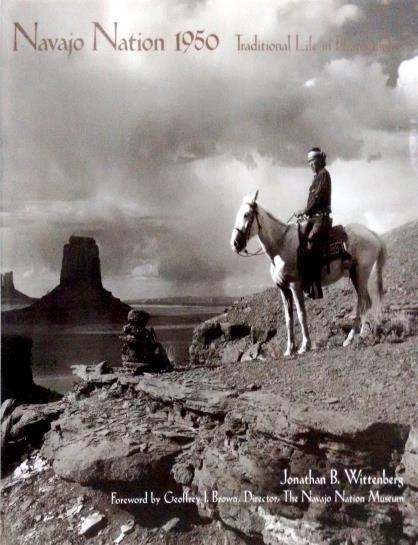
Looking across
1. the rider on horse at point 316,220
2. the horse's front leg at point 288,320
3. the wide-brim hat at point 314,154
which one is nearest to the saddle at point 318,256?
the rider on horse at point 316,220

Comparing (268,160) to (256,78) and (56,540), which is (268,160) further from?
(56,540)

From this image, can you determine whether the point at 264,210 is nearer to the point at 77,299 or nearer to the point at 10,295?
the point at 77,299

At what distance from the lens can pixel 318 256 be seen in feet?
10.7

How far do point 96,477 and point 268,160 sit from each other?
2167 mm

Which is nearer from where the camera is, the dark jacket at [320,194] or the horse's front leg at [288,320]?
the dark jacket at [320,194]

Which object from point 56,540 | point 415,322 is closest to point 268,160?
point 415,322

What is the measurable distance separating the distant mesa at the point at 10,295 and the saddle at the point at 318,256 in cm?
173

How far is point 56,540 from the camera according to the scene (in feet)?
10.2

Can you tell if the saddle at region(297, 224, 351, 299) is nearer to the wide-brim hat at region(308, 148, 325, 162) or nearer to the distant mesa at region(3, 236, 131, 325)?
the wide-brim hat at region(308, 148, 325, 162)

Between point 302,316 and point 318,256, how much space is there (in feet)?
1.28

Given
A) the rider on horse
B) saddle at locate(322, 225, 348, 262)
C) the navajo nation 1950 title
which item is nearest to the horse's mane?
the rider on horse

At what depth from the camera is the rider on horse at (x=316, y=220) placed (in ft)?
10.5

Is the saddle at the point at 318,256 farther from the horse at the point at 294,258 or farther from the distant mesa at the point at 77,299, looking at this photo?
the distant mesa at the point at 77,299

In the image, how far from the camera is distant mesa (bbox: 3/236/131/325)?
10.8ft
